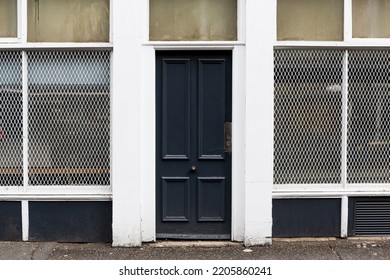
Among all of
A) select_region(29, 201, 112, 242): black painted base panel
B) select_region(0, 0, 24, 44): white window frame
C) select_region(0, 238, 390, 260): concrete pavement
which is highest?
select_region(0, 0, 24, 44): white window frame

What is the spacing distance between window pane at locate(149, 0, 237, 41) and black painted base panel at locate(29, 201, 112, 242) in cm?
238

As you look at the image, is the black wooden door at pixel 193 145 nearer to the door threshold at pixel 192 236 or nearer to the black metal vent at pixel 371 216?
the door threshold at pixel 192 236

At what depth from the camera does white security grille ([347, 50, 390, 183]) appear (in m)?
8.09

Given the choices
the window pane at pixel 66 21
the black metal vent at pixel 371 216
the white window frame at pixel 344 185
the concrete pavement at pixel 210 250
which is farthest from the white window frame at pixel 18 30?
the black metal vent at pixel 371 216

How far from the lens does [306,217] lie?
8.12 meters

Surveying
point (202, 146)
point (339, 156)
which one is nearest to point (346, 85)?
point (339, 156)

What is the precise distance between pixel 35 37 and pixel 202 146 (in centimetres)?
255

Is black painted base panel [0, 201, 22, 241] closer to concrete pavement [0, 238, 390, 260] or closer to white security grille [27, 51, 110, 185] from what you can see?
concrete pavement [0, 238, 390, 260]

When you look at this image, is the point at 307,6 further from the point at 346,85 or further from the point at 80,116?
the point at 80,116

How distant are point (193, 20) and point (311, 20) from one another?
1514 mm

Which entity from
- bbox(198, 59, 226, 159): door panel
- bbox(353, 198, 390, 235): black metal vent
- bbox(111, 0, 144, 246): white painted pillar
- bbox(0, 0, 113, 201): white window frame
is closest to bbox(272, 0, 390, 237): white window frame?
bbox(353, 198, 390, 235): black metal vent

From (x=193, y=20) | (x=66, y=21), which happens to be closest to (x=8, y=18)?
(x=66, y=21)

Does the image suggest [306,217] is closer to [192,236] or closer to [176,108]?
[192,236]

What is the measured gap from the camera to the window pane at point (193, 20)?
7.94 metres
